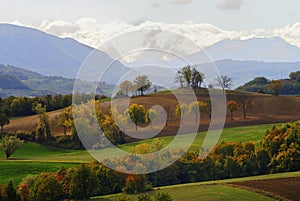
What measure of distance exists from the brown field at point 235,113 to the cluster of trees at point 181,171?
28.5 meters

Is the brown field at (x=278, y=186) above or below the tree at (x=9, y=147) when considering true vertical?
below

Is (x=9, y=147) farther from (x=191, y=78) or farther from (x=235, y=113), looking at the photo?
(x=191, y=78)

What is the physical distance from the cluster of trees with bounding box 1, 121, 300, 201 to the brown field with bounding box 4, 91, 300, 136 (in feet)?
93.4

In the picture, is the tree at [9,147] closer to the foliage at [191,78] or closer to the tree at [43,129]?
the tree at [43,129]

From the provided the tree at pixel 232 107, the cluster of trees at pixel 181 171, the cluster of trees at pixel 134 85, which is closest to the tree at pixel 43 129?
the cluster of trees at pixel 134 85

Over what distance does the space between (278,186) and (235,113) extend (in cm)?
5613

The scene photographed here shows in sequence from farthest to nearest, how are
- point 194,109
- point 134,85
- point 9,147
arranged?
point 134,85 < point 194,109 < point 9,147

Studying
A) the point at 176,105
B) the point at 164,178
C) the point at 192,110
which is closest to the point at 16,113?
the point at 176,105

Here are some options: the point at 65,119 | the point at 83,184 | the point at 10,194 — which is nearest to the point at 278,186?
the point at 83,184

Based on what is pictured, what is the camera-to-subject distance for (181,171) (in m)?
44.2

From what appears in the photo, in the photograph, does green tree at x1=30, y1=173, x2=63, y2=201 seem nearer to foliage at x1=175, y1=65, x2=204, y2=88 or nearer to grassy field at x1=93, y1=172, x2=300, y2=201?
grassy field at x1=93, y1=172, x2=300, y2=201

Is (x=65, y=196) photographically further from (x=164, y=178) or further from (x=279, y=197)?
(x=279, y=197)

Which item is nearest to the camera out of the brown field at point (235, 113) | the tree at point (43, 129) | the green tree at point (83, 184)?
the green tree at point (83, 184)

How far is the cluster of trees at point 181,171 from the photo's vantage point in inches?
1474
